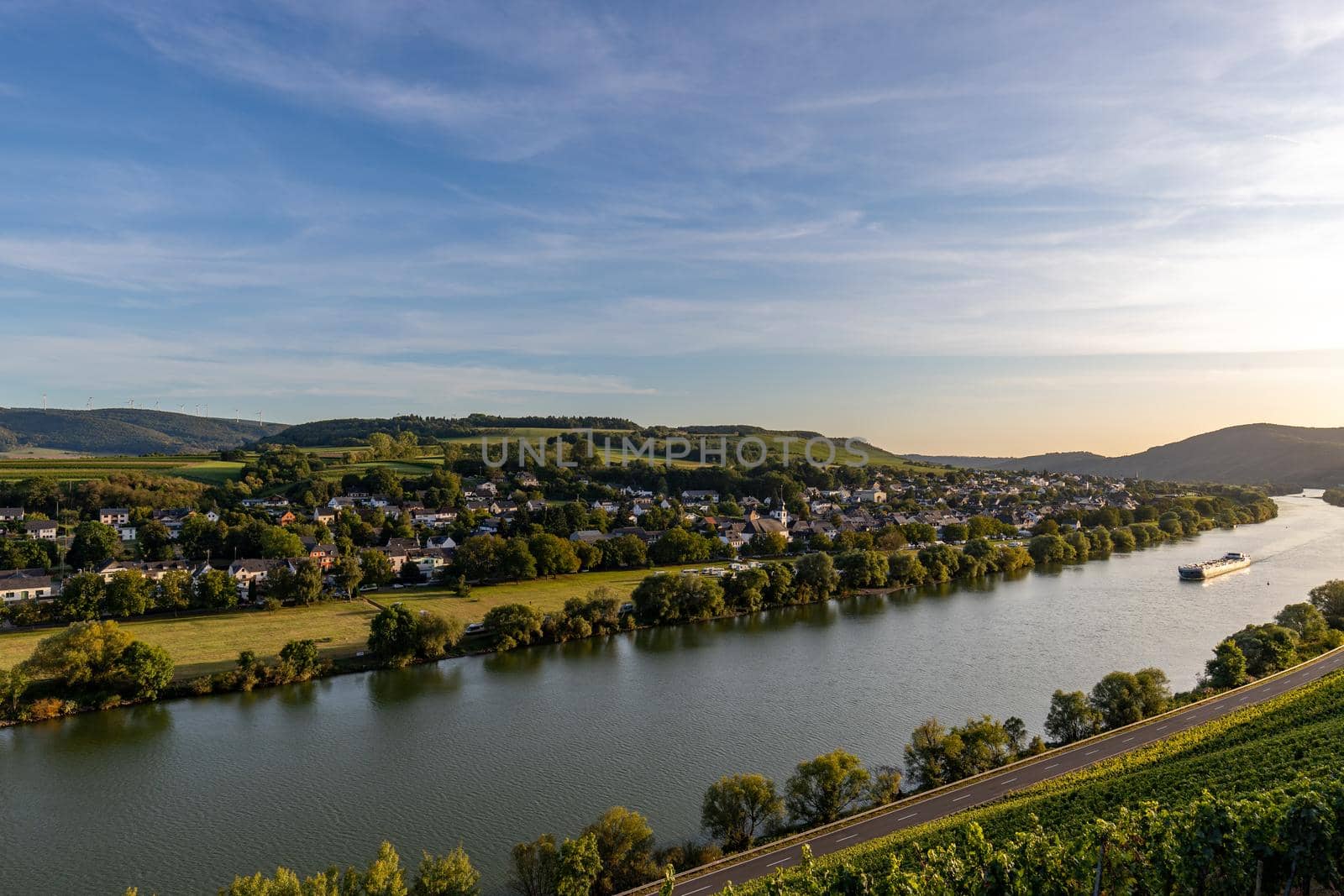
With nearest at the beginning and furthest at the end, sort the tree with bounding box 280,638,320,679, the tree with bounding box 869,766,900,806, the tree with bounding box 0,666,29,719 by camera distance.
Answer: the tree with bounding box 869,766,900,806 → the tree with bounding box 0,666,29,719 → the tree with bounding box 280,638,320,679

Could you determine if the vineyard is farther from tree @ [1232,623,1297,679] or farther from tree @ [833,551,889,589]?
tree @ [833,551,889,589]

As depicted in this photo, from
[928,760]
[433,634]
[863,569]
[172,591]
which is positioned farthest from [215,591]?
[863,569]

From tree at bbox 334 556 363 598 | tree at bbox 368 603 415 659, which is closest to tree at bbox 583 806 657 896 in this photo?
tree at bbox 368 603 415 659

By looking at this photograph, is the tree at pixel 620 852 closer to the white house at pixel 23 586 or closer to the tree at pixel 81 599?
the tree at pixel 81 599

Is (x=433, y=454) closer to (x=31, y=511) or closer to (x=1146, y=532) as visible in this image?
(x=31, y=511)

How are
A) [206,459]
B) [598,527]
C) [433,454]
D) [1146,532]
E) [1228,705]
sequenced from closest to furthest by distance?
[1228,705], [598,527], [1146,532], [206,459], [433,454]

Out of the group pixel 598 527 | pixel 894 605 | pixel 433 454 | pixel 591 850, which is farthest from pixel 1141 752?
pixel 433 454

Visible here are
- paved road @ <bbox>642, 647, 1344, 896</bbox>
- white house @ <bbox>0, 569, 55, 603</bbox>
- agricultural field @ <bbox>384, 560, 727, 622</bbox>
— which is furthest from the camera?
agricultural field @ <bbox>384, 560, 727, 622</bbox>
